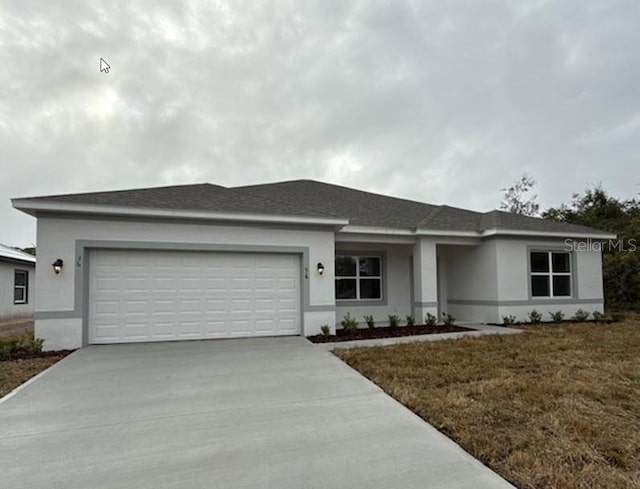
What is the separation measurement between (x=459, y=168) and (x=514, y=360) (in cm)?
1380

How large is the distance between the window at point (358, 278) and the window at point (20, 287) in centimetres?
1621

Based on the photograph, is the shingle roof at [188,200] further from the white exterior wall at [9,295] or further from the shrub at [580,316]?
the white exterior wall at [9,295]

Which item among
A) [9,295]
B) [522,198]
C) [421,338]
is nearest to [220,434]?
[421,338]

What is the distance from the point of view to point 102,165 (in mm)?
14523

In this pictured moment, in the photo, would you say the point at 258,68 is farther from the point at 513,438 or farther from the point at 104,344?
the point at 513,438

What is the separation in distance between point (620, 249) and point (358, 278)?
13.7 metres

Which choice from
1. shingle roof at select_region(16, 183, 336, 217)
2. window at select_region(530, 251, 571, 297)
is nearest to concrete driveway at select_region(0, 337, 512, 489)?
shingle roof at select_region(16, 183, 336, 217)

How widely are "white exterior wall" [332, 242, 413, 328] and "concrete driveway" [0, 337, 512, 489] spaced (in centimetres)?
629

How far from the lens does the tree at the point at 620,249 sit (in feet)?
52.3

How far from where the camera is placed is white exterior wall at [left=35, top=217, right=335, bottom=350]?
7.79m

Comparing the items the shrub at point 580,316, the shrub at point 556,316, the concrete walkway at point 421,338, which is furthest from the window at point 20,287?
the shrub at point 580,316

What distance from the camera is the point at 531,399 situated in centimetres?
456

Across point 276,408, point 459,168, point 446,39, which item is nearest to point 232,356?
point 276,408

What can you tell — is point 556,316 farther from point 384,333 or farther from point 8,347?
point 8,347
